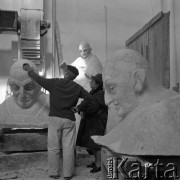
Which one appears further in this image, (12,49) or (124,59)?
(12,49)

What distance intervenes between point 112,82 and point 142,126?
414mm

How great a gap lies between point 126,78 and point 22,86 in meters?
1.83

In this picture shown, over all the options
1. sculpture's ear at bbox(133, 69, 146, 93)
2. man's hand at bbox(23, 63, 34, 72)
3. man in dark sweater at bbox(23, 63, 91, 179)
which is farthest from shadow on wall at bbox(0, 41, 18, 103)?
sculpture's ear at bbox(133, 69, 146, 93)

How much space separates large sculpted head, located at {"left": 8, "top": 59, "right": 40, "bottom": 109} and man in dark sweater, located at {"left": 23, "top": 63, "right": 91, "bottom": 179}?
21 cm

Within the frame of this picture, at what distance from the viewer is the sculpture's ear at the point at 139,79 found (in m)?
1.75

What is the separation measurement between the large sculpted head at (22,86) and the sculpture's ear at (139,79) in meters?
1.81

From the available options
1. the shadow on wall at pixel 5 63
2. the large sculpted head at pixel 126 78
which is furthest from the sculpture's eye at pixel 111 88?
the shadow on wall at pixel 5 63

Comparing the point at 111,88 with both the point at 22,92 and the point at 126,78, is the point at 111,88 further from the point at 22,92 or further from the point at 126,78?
the point at 22,92

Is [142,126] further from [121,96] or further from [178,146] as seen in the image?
[121,96]

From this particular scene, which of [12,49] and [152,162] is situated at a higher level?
[12,49]

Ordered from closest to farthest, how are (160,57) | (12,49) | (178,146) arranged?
(178,146)
(160,57)
(12,49)

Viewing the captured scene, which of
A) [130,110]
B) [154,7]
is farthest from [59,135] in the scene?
[154,7]

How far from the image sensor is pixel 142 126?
5.02ft

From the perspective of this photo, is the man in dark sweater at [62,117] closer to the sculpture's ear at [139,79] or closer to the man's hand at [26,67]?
the man's hand at [26,67]
